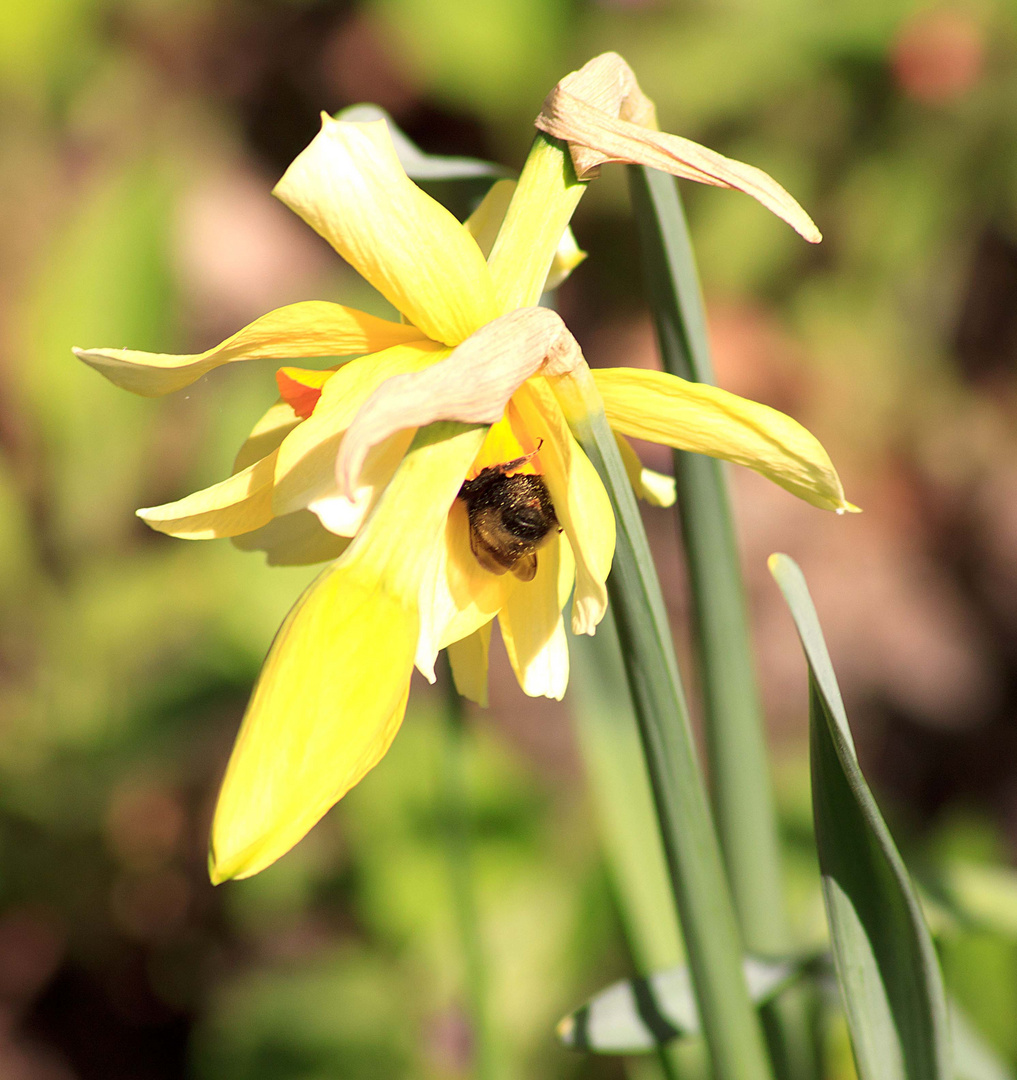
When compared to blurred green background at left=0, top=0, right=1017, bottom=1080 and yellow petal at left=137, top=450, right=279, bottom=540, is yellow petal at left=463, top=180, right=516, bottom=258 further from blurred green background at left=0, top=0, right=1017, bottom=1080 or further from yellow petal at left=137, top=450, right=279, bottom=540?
blurred green background at left=0, top=0, right=1017, bottom=1080

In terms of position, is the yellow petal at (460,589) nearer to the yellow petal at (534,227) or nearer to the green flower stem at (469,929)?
the yellow petal at (534,227)

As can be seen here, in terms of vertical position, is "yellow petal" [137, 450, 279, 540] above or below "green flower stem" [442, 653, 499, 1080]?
above

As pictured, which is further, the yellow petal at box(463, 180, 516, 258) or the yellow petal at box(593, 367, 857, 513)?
the yellow petal at box(463, 180, 516, 258)

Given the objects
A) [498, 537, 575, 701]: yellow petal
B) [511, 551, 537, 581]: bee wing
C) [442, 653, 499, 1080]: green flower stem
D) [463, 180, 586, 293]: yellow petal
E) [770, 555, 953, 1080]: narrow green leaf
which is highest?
[463, 180, 586, 293]: yellow petal

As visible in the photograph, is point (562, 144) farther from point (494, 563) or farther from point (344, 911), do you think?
point (344, 911)

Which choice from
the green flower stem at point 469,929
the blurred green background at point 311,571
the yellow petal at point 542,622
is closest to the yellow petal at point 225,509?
the yellow petal at point 542,622

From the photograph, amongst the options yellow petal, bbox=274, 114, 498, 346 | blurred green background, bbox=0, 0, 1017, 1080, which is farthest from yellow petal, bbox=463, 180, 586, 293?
blurred green background, bbox=0, 0, 1017, 1080

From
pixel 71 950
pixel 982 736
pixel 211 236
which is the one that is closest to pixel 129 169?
pixel 211 236
